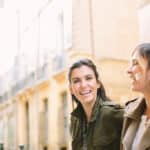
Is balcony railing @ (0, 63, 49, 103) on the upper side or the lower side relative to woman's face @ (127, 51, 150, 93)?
upper

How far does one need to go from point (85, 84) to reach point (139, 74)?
1.14 feet

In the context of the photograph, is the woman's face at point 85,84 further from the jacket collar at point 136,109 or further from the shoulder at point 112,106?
the jacket collar at point 136,109

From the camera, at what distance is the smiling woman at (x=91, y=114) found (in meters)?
1.68

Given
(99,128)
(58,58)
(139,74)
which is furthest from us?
(58,58)

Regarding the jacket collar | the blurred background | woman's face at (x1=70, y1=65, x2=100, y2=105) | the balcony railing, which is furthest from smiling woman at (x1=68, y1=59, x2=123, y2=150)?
the balcony railing

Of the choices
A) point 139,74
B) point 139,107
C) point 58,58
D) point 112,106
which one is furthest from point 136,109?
point 58,58

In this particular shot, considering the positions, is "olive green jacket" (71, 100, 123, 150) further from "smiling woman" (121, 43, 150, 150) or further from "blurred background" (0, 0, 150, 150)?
"blurred background" (0, 0, 150, 150)

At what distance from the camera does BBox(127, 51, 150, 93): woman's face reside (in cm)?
143

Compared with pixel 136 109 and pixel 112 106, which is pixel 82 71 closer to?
pixel 112 106

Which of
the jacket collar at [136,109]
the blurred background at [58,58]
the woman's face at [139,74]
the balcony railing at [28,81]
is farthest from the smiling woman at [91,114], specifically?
the balcony railing at [28,81]

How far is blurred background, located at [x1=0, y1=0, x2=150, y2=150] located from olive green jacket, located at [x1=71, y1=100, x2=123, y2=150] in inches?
281

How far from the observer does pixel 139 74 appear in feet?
4.75

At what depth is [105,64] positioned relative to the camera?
34.1 feet

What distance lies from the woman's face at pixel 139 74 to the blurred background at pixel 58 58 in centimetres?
745
